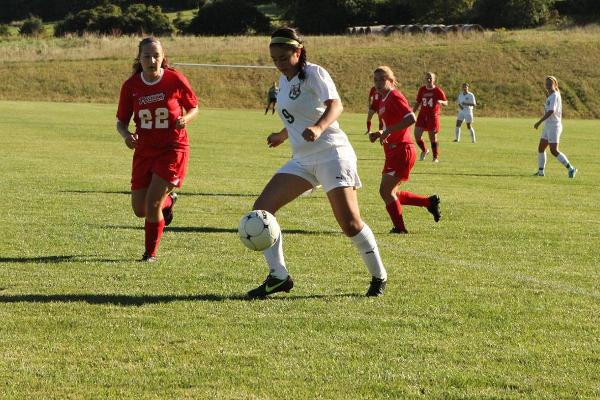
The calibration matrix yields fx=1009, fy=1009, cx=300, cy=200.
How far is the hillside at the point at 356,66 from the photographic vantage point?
198 feet

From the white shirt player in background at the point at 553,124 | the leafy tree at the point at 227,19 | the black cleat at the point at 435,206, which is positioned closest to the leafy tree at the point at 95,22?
the leafy tree at the point at 227,19

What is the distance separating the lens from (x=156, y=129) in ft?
29.0

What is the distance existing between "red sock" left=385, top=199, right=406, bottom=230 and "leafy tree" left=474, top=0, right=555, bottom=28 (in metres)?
85.7

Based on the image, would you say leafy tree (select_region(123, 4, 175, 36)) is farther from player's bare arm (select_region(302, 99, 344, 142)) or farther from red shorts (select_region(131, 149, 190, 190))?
player's bare arm (select_region(302, 99, 344, 142))

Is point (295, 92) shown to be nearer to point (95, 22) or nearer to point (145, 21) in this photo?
point (145, 21)

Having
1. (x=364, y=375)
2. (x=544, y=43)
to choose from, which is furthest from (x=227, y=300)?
(x=544, y=43)

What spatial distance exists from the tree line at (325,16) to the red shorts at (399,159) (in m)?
82.2

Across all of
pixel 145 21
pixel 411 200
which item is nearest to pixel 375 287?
pixel 411 200

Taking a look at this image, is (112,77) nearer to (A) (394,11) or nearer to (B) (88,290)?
(A) (394,11)

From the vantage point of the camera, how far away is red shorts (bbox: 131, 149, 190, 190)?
28.9 ft

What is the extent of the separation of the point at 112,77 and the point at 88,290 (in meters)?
56.4

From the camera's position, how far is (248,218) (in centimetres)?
726

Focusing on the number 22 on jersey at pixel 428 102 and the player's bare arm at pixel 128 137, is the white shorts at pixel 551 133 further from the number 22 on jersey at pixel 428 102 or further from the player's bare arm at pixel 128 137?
the player's bare arm at pixel 128 137

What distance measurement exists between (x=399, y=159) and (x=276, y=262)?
4.05m
